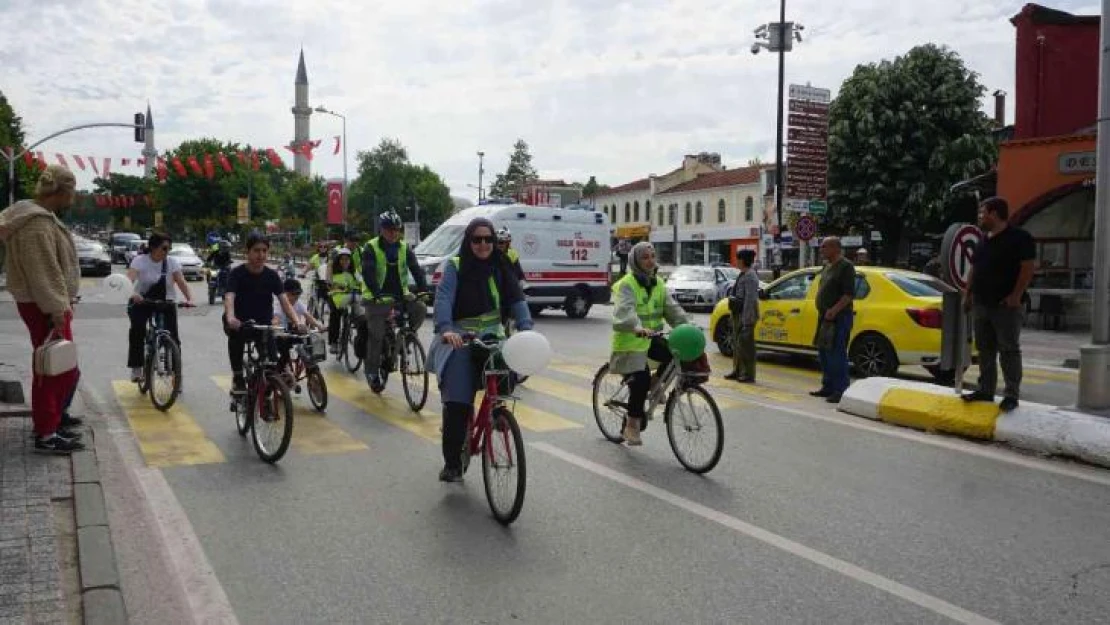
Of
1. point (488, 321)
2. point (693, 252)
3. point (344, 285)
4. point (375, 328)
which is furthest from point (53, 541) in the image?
point (693, 252)

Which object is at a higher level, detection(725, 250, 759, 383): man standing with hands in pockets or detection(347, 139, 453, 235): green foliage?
detection(347, 139, 453, 235): green foliage

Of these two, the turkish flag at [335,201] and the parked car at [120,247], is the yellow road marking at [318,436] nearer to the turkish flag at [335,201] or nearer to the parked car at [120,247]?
the parked car at [120,247]

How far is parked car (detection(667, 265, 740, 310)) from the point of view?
25.9 metres

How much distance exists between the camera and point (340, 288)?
12250mm

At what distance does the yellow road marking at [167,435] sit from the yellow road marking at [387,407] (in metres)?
1.61

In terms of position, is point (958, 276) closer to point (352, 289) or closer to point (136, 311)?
point (352, 289)

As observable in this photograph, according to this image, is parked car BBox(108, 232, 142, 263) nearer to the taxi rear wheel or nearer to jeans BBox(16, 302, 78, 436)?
the taxi rear wheel

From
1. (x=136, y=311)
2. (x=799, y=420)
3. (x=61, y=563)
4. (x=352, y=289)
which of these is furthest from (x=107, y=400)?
(x=799, y=420)

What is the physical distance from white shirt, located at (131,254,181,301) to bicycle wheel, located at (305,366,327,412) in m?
1.58

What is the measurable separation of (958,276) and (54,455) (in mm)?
7421

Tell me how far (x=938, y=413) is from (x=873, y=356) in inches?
127

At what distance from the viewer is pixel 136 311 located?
893cm

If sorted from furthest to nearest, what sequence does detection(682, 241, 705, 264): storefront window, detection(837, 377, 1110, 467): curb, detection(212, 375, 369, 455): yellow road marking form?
detection(682, 241, 705, 264): storefront window → detection(212, 375, 369, 455): yellow road marking → detection(837, 377, 1110, 467): curb

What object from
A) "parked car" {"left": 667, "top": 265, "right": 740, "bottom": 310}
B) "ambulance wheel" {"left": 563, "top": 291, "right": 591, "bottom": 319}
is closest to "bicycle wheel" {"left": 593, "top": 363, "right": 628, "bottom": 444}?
"ambulance wheel" {"left": 563, "top": 291, "right": 591, "bottom": 319}
